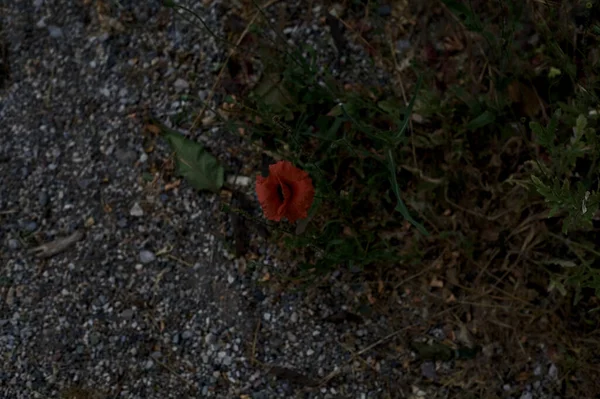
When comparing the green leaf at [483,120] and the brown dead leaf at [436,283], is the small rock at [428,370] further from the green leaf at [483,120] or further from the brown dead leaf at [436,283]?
the green leaf at [483,120]

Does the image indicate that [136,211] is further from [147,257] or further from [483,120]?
[483,120]

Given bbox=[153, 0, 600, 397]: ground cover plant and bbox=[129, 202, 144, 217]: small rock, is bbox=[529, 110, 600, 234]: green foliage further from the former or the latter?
bbox=[129, 202, 144, 217]: small rock

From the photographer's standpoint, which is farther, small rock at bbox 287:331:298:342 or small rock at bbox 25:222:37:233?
small rock at bbox 25:222:37:233

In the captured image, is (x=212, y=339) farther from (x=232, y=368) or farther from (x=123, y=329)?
(x=123, y=329)

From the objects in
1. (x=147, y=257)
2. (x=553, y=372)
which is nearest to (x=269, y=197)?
(x=147, y=257)

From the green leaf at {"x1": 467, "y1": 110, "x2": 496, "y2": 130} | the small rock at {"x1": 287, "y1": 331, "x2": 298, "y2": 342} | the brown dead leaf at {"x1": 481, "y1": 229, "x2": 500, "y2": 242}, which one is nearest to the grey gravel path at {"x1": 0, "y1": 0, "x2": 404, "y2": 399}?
the small rock at {"x1": 287, "y1": 331, "x2": 298, "y2": 342}

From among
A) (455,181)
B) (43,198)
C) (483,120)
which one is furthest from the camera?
(43,198)

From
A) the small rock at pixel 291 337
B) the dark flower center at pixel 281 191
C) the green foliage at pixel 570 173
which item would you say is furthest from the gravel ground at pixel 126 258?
the green foliage at pixel 570 173
